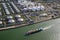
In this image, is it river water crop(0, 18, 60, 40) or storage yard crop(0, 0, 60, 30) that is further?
storage yard crop(0, 0, 60, 30)

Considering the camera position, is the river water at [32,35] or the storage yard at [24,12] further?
the storage yard at [24,12]

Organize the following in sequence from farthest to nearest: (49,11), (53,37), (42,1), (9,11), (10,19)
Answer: (42,1)
(49,11)
(9,11)
(10,19)
(53,37)

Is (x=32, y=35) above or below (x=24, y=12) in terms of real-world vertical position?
below

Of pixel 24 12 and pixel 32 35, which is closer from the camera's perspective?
pixel 32 35

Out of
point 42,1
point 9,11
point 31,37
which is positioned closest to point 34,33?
point 31,37

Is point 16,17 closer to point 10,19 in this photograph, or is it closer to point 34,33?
point 10,19

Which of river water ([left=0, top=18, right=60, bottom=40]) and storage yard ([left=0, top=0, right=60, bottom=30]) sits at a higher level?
storage yard ([left=0, top=0, right=60, bottom=30])

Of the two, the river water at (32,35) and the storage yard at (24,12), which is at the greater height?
the storage yard at (24,12)

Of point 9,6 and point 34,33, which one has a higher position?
point 9,6
